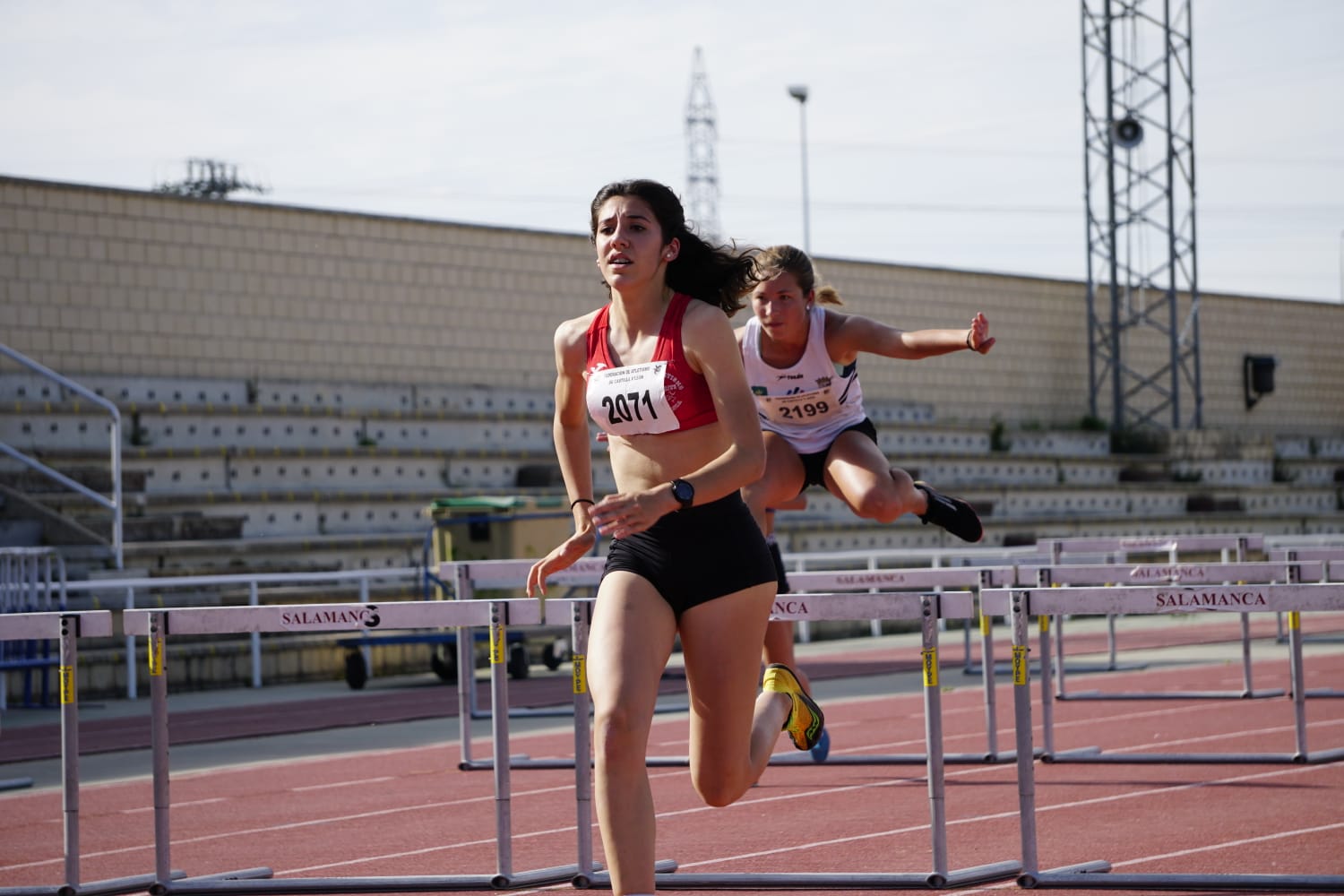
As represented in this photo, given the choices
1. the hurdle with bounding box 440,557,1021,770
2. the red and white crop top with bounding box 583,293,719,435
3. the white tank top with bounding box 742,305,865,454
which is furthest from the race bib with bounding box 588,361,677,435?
the hurdle with bounding box 440,557,1021,770

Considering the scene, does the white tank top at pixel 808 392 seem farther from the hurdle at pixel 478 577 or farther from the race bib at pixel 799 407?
the hurdle at pixel 478 577

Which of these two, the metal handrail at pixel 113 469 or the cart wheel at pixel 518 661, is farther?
the metal handrail at pixel 113 469

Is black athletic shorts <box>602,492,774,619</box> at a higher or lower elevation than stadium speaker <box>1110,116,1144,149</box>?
lower

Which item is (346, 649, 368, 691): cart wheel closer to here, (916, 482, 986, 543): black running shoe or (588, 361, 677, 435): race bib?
(916, 482, 986, 543): black running shoe

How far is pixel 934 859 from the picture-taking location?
19.3ft

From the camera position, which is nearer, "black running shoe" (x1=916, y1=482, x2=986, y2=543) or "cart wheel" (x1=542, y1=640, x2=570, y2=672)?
"black running shoe" (x1=916, y1=482, x2=986, y2=543)

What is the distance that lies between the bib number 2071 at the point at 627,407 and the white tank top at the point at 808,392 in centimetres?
285

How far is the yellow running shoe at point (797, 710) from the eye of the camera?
5.68 m

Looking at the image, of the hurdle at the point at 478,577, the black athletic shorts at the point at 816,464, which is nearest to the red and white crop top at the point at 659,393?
the black athletic shorts at the point at 816,464

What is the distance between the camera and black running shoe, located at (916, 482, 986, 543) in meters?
7.94

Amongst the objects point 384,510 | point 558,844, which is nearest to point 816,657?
point 384,510

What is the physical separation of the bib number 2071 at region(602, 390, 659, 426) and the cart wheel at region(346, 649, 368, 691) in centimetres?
1135

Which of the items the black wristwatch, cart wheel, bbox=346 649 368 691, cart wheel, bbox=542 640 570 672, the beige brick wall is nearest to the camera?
the black wristwatch

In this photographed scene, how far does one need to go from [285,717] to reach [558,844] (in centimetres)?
667
